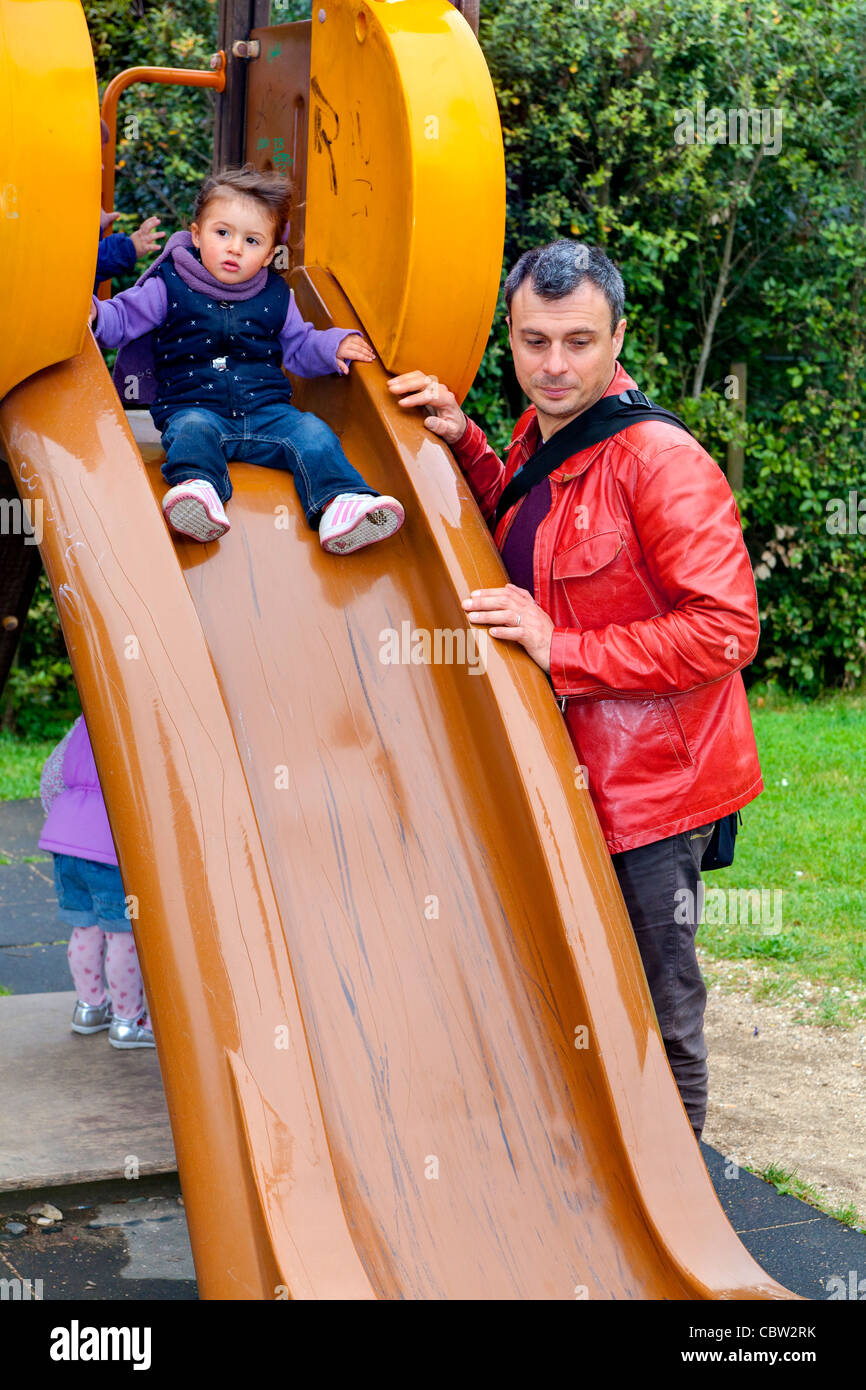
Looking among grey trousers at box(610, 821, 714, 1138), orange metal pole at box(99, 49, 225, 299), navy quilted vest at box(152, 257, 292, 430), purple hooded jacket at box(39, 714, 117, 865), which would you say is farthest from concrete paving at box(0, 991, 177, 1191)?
orange metal pole at box(99, 49, 225, 299)

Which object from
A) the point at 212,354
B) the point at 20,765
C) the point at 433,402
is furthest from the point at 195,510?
the point at 20,765

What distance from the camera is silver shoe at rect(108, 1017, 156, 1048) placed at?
11.8 feet

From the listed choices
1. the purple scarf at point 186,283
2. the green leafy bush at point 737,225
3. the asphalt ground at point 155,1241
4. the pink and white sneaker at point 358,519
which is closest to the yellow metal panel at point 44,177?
the purple scarf at point 186,283

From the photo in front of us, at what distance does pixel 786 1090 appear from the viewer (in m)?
3.89

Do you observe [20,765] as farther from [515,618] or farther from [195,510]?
[515,618]

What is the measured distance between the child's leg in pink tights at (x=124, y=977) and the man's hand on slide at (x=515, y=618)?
49.5 inches

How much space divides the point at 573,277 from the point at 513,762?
37.4 inches

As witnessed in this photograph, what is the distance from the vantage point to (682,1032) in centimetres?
277

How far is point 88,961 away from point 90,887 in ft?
0.94

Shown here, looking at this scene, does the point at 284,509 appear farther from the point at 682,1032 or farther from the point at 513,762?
the point at 682,1032

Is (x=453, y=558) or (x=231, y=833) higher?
(x=453, y=558)

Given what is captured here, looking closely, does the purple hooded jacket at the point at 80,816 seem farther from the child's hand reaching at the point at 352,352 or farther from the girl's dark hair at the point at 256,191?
the girl's dark hair at the point at 256,191

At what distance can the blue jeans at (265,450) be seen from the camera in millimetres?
3057

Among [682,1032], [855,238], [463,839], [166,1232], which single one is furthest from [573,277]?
[855,238]
